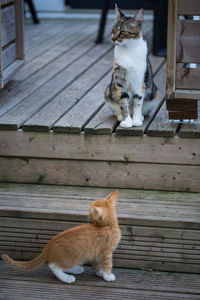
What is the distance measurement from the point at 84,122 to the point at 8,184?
0.55 metres

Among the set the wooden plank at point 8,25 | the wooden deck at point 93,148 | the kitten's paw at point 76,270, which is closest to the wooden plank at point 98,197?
the wooden deck at point 93,148

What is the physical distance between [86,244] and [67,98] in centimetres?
130

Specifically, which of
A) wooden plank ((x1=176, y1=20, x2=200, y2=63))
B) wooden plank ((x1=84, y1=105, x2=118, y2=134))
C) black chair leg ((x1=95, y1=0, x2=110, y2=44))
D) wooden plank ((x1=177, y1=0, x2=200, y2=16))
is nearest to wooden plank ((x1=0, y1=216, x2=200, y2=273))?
wooden plank ((x1=84, y1=105, x2=118, y2=134))

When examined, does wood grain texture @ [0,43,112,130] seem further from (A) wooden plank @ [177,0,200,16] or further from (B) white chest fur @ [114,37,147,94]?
(A) wooden plank @ [177,0,200,16]

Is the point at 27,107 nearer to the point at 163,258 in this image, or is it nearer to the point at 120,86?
the point at 120,86

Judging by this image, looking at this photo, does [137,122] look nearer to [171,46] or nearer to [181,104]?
[181,104]

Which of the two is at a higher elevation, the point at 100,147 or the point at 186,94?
the point at 186,94

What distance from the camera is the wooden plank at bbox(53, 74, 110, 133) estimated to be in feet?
9.20

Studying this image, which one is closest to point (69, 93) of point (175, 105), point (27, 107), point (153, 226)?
point (27, 107)

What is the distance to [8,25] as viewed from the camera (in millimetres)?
3502

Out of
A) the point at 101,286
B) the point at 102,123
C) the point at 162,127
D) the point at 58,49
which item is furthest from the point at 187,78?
the point at 58,49

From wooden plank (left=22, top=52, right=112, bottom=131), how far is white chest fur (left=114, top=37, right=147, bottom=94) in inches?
19.6

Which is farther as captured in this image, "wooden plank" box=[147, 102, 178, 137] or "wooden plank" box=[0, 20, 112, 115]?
"wooden plank" box=[0, 20, 112, 115]

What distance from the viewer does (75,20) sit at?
6.39 metres
